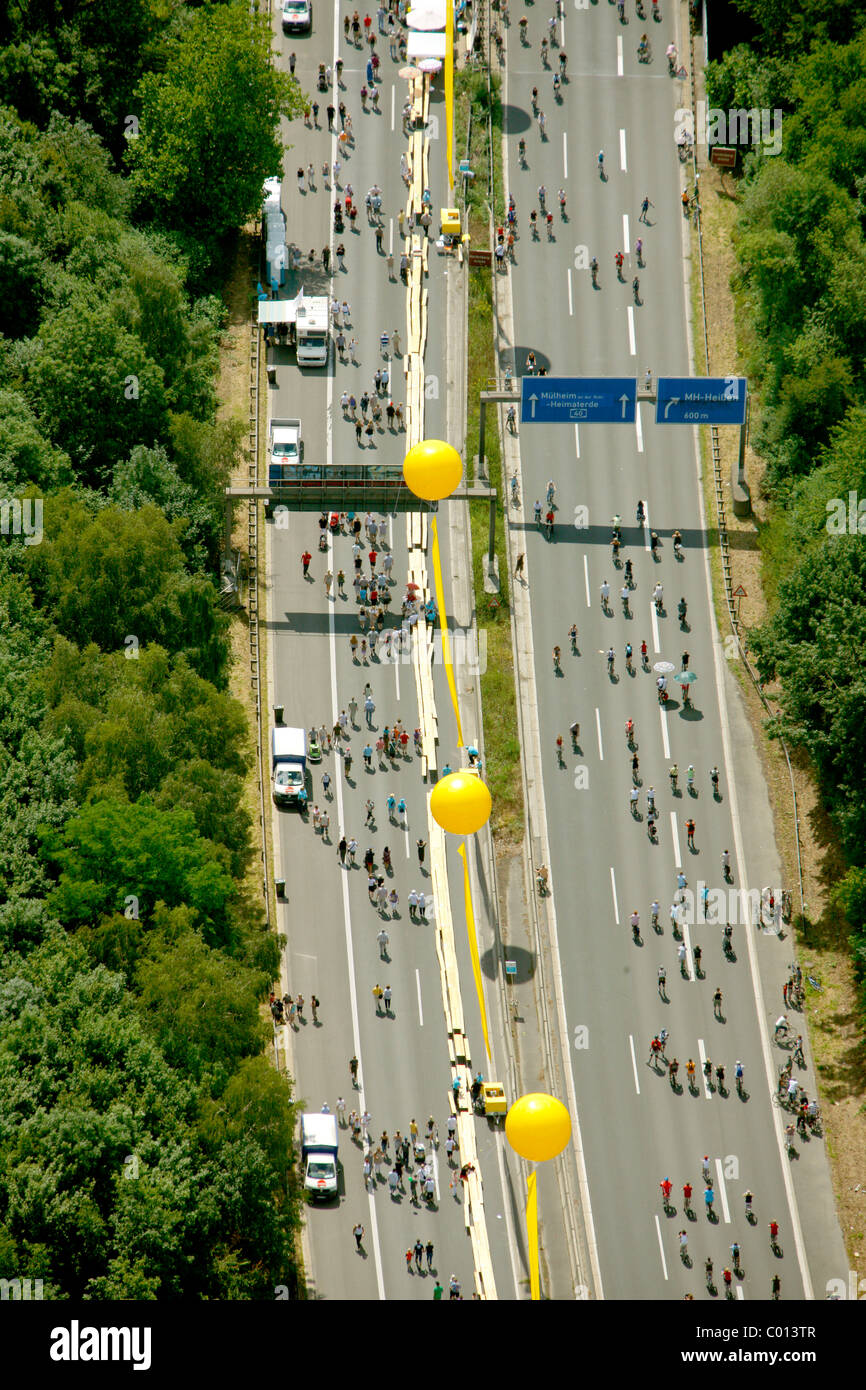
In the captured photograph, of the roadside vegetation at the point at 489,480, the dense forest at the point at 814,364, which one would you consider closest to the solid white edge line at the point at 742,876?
the dense forest at the point at 814,364

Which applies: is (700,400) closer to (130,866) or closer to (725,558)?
(725,558)

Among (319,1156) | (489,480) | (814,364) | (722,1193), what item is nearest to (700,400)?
(814,364)

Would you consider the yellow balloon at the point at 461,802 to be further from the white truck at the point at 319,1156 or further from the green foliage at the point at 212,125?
the green foliage at the point at 212,125

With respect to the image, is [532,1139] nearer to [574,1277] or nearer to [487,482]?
[574,1277]

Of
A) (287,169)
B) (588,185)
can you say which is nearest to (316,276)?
(287,169)

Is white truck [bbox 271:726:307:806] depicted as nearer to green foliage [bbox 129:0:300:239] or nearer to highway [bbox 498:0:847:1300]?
highway [bbox 498:0:847:1300]

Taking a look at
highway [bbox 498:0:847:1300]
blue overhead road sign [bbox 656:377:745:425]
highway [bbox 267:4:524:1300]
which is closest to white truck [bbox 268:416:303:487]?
highway [bbox 267:4:524:1300]
